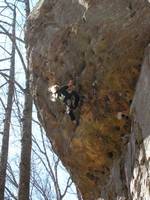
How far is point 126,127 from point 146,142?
1.19 metres

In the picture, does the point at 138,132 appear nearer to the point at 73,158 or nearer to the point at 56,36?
the point at 73,158

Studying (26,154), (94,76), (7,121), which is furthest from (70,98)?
(7,121)

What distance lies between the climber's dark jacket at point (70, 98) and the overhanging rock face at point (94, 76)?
0.48ft

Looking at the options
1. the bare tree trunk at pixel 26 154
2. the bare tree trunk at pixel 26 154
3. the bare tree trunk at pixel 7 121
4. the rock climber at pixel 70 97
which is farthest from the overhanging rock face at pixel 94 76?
the bare tree trunk at pixel 7 121

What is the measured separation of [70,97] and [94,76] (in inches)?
25.4

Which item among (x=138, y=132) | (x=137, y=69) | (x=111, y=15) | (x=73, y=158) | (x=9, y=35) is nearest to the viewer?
(x=138, y=132)

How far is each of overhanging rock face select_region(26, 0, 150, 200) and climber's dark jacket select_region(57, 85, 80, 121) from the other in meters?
0.15

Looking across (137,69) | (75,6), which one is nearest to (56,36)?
(75,6)

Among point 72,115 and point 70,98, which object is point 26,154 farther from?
point 70,98

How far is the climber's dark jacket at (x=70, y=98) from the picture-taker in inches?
279

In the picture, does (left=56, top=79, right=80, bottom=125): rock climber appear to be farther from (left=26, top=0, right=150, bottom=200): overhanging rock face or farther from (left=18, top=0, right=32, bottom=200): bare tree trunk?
(left=18, top=0, right=32, bottom=200): bare tree trunk

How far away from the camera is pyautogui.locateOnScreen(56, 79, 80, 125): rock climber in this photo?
23.2 ft

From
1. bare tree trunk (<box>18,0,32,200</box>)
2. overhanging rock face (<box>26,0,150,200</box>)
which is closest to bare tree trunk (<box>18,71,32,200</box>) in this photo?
bare tree trunk (<box>18,0,32,200</box>)

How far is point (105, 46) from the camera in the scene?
260 inches
